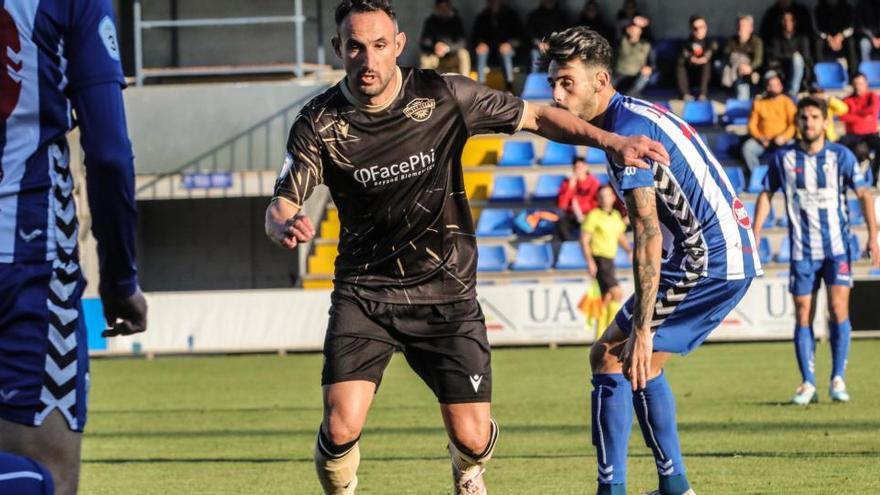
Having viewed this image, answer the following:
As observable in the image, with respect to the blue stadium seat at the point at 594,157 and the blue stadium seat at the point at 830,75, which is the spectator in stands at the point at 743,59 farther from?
the blue stadium seat at the point at 594,157

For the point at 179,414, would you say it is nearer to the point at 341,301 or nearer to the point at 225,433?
the point at 225,433

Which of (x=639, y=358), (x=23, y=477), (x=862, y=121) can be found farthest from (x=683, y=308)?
(x=862, y=121)

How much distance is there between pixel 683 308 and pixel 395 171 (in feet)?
5.12

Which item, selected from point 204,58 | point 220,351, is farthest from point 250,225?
point 220,351

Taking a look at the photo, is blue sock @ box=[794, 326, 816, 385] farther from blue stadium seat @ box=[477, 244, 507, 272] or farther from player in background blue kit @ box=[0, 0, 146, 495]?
blue stadium seat @ box=[477, 244, 507, 272]

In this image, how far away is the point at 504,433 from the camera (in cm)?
1073

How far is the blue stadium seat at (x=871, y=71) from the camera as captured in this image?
82.6 ft

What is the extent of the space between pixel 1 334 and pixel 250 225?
80.2 feet

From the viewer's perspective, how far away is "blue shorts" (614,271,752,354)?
6797 millimetres

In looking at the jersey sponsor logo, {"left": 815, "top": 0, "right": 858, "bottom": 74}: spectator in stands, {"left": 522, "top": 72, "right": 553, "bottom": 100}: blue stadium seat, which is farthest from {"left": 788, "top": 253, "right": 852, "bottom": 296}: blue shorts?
{"left": 522, "top": 72, "right": 553, "bottom": 100}: blue stadium seat

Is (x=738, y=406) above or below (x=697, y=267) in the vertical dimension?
below

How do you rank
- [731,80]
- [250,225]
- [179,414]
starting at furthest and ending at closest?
1. [250,225]
2. [731,80]
3. [179,414]

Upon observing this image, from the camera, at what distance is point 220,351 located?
68.7 feet

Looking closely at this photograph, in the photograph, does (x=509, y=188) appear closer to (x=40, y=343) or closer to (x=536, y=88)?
(x=536, y=88)
